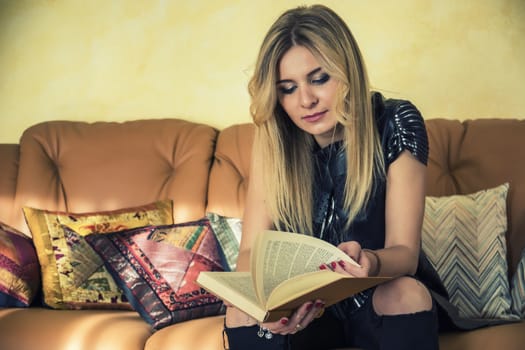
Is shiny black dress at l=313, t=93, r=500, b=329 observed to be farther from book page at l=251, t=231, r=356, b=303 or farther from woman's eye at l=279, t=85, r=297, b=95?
book page at l=251, t=231, r=356, b=303

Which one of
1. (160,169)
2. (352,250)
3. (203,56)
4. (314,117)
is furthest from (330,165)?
(203,56)

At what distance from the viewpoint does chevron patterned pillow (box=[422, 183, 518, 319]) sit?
2.06 metres

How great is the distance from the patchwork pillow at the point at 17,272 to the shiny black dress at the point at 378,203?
1.02 meters

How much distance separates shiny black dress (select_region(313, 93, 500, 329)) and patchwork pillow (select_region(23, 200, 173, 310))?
2.66 feet

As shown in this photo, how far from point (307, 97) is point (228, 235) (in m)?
0.72

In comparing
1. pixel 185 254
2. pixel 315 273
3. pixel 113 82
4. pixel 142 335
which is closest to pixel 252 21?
pixel 113 82

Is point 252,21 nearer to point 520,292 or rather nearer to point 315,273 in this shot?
point 520,292

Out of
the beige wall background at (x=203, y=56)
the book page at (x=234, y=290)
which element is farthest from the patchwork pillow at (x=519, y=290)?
the book page at (x=234, y=290)

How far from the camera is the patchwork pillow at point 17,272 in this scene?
2293 mm

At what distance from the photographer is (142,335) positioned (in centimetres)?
203

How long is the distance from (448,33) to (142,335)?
161cm

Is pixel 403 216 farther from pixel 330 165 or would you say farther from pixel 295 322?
pixel 295 322

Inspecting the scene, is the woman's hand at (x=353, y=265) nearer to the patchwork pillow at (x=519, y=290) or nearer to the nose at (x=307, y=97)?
the nose at (x=307, y=97)

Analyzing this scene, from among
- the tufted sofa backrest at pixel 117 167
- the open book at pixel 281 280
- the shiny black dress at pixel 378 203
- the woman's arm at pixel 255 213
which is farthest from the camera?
the tufted sofa backrest at pixel 117 167
